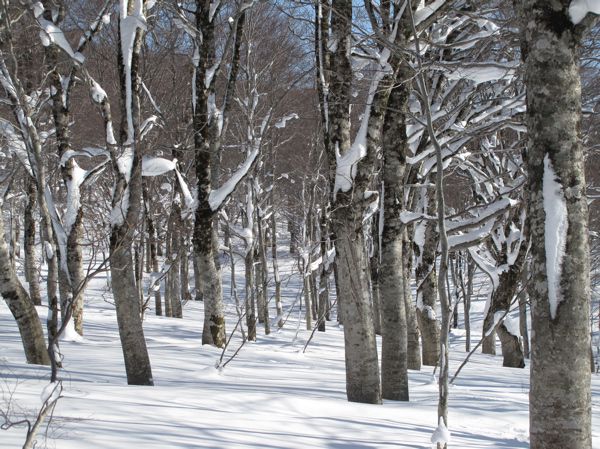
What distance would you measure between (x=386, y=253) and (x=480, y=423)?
1984 mm

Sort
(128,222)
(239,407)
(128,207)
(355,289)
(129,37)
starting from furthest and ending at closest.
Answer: (129,37) → (128,207) → (128,222) → (355,289) → (239,407)

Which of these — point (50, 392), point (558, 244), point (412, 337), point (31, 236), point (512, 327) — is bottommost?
point (512, 327)

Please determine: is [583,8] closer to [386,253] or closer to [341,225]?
[341,225]

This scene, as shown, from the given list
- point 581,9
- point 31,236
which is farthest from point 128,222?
point 31,236

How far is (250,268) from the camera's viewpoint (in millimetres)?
13727

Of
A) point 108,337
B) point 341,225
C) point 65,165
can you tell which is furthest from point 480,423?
point 108,337

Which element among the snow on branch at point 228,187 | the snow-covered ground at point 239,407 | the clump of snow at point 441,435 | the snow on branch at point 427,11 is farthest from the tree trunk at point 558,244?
the snow on branch at point 228,187

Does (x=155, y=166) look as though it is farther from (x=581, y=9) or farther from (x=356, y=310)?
(x=581, y=9)

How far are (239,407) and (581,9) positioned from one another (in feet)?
12.0

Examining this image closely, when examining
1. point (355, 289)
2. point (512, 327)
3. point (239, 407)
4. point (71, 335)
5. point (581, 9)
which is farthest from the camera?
point (512, 327)

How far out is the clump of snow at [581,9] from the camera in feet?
8.74

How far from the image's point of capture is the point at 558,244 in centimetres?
276

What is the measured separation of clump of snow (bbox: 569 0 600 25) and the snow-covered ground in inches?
112

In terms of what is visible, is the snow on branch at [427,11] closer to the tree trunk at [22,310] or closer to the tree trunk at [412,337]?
the tree trunk at [412,337]
